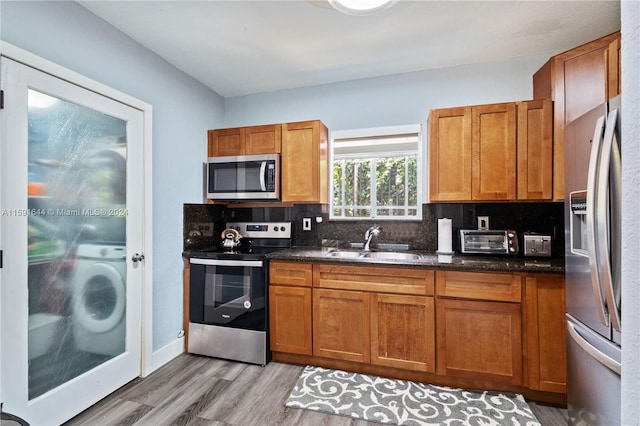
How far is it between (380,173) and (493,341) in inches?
84.2

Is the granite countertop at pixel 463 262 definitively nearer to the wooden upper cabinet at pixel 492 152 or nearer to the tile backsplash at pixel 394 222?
the tile backsplash at pixel 394 222

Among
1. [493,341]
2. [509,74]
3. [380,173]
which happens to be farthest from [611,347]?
[380,173]

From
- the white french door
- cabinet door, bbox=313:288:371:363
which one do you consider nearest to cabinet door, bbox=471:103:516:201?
A: cabinet door, bbox=313:288:371:363

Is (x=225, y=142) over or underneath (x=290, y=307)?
over

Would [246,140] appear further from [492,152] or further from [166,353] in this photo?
[492,152]

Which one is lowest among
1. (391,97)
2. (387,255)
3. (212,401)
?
(212,401)

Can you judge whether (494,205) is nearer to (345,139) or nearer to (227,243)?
(345,139)

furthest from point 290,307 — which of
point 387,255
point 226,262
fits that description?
point 387,255

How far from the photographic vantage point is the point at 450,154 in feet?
7.49

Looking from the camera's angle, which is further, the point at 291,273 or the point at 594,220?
the point at 291,273

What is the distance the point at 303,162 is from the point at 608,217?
210 cm

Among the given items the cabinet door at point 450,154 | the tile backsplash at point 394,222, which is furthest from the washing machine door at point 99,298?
the cabinet door at point 450,154

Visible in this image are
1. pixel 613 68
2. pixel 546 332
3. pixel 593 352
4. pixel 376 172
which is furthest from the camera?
pixel 376 172

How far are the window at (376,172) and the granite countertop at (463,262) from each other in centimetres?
71
